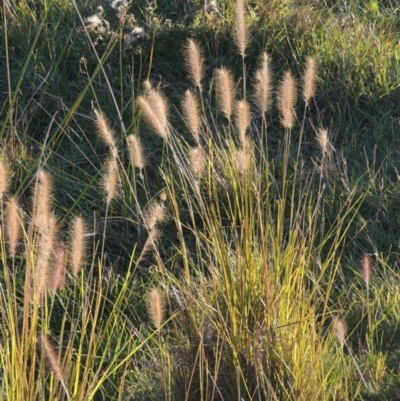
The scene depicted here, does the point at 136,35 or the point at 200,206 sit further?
the point at 136,35

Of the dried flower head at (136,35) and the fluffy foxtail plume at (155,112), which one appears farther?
the dried flower head at (136,35)

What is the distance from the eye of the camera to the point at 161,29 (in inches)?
188

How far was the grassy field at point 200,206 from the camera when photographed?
2.59 meters

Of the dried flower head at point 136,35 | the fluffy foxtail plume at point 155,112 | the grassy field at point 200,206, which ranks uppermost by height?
the fluffy foxtail plume at point 155,112

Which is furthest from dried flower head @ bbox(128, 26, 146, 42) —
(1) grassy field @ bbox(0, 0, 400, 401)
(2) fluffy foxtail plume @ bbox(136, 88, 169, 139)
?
(2) fluffy foxtail plume @ bbox(136, 88, 169, 139)

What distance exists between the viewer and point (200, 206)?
116 inches

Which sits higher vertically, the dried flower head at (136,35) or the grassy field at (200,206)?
the dried flower head at (136,35)

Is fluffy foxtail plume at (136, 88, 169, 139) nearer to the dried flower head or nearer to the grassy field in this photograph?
the grassy field

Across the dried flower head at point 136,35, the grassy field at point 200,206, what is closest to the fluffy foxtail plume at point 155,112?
the grassy field at point 200,206

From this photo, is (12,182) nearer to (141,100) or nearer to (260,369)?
(141,100)

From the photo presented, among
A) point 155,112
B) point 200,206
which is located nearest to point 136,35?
point 200,206

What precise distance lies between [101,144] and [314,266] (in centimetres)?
135

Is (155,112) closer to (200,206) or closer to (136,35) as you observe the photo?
(200,206)

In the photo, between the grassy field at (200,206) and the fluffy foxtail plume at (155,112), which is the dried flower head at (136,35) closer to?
the grassy field at (200,206)
